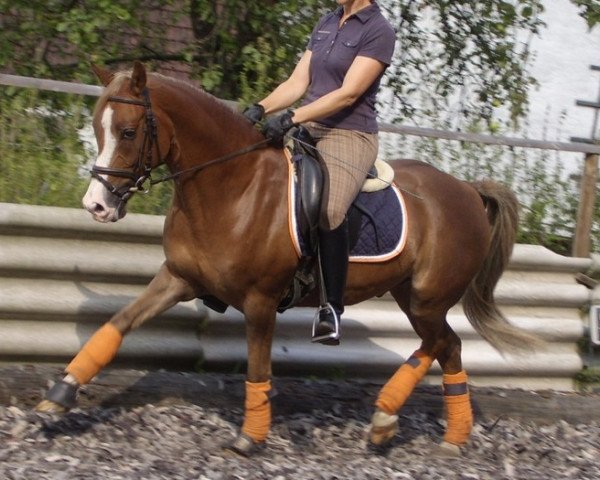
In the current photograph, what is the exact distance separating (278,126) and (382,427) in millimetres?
1756

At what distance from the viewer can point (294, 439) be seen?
21.1ft

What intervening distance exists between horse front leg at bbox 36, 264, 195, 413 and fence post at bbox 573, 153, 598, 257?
137 inches

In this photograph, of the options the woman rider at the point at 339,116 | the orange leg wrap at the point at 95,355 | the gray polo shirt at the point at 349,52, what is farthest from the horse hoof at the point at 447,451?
the orange leg wrap at the point at 95,355

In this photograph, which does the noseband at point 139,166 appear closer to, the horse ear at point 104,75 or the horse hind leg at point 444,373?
the horse ear at point 104,75

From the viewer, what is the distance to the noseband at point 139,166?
536 cm

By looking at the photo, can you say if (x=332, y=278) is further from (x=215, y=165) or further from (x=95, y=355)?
(x=95, y=355)

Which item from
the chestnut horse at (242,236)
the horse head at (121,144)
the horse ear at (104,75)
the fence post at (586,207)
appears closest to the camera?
the horse head at (121,144)

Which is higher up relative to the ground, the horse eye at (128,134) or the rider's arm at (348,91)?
the rider's arm at (348,91)

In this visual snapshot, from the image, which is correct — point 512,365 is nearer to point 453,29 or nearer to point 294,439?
point 294,439

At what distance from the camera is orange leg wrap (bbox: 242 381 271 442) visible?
598 cm

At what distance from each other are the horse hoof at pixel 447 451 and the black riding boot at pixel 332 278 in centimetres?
100

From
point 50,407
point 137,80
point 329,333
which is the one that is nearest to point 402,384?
point 329,333

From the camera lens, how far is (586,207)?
8367 millimetres

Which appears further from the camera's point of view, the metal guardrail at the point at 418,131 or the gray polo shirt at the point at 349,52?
the metal guardrail at the point at 418,131
